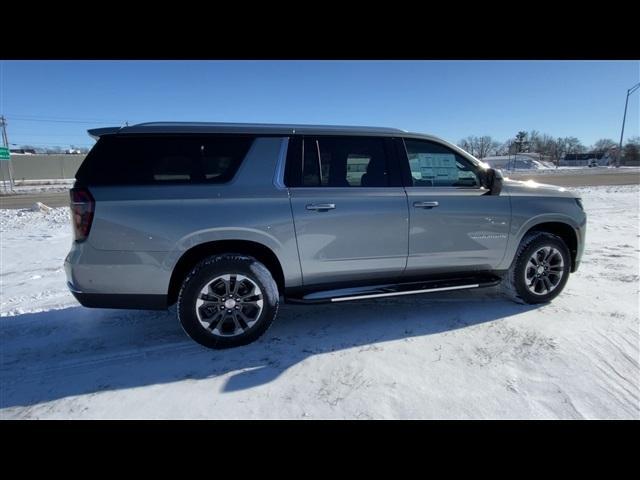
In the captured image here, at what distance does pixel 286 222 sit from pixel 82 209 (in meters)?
1.65

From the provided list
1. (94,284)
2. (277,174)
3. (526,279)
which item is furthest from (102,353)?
(526,279)

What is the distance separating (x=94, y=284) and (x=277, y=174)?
1793 mm

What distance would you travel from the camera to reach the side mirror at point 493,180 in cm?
362

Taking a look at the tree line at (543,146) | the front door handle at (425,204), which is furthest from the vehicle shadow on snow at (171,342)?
the tree line at (543,146)

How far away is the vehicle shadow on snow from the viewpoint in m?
2.67

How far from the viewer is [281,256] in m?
3.19

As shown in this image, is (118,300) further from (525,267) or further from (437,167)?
(525,267)

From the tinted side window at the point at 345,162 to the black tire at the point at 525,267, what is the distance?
1.79 m

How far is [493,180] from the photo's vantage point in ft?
12.0

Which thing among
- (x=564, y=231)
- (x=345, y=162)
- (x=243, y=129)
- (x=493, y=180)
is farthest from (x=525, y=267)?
(x=243, y=129)

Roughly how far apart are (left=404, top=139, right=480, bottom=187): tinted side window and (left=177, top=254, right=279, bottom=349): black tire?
1828 millimetres

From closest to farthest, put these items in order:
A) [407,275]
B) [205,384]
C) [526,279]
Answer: [205,384] < [407,275] < [526,279]

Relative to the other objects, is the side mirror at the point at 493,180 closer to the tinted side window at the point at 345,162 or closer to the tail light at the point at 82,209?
the tinted side window at the point at 345,162
